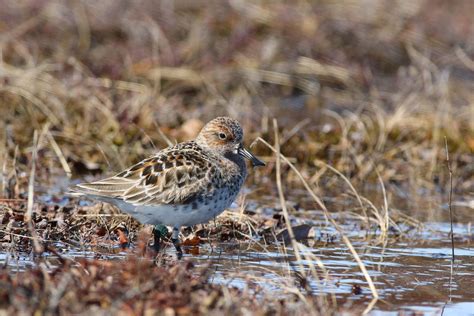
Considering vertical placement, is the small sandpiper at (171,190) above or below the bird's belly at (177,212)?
above

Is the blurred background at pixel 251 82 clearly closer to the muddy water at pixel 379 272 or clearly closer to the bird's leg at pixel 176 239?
the bird's leg at pixel 176 239

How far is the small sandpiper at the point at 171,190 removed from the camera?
21.8 feet

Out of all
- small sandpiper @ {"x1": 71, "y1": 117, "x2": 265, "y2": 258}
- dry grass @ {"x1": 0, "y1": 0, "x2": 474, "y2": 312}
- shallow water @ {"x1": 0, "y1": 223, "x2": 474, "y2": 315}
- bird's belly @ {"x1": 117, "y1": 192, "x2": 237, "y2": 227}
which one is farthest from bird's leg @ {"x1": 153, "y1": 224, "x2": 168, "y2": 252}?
dry grass @ {"x1": 0, "y1": 0, "x2": 474, "y2": 312}

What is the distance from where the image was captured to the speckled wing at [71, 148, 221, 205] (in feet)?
21.8

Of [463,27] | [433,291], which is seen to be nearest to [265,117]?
[433,291]

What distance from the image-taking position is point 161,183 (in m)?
6.71

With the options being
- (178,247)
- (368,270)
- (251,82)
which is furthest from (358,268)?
(251,82)

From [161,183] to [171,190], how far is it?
0.29ft

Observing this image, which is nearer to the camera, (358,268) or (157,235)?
(358,268)

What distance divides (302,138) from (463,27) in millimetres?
7079

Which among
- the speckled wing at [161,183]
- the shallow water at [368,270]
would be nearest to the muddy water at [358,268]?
the shallow water at [368,270]

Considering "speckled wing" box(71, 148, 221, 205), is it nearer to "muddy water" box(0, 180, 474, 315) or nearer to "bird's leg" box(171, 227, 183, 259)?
"bird's leg" box(171, 227, 183, 259)

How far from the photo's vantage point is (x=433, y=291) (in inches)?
239

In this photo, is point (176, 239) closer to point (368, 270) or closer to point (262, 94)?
point (368, 270)
